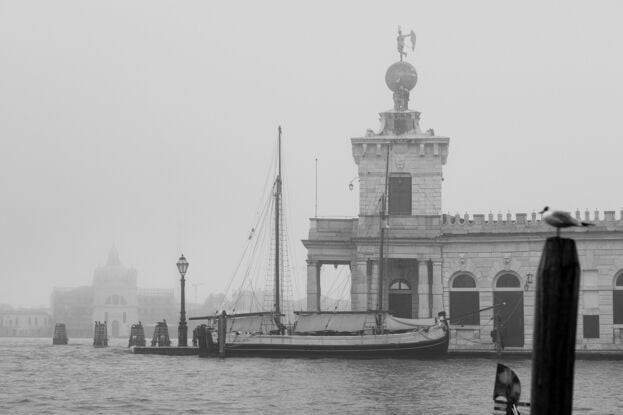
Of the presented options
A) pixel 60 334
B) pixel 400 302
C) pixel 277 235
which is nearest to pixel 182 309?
pixel 277 235

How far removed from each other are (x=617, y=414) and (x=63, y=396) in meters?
16.0

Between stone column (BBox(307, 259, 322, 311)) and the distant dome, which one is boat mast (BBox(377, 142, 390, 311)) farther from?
the distant dome

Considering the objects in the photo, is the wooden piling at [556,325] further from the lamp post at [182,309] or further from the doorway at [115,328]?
the doorway at [115,328]

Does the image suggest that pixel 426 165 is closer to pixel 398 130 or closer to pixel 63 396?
pixel 398 130

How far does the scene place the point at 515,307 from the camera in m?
56.7

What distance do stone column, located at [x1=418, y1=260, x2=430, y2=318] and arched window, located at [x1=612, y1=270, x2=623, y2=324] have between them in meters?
8.97

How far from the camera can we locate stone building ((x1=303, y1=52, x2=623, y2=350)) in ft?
183

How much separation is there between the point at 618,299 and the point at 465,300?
24.3 ft

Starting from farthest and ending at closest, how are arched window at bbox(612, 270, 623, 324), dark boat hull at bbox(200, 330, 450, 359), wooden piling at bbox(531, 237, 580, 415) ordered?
arched window at bbox(612, 270, 623, 324), dark boat hull at bbox(200, 330, 450, 359), wooden piling at bbox(531, 237, 580, 415)

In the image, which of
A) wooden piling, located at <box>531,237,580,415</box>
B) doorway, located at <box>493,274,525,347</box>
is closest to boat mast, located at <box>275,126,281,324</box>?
doorway, located at <box>493,274,525,347</box>

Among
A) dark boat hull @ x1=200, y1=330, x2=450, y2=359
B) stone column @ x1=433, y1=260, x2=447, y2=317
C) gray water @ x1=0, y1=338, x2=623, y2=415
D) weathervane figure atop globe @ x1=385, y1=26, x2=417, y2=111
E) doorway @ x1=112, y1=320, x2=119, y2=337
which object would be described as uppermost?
weathervane figure atop globe @ x1=385, y1=26, x2=417, y2=111

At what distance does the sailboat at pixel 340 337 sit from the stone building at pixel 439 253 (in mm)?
3201

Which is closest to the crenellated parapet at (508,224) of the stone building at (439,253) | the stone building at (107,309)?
the stone building at (439,253)

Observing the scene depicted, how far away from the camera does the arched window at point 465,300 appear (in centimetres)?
5697
